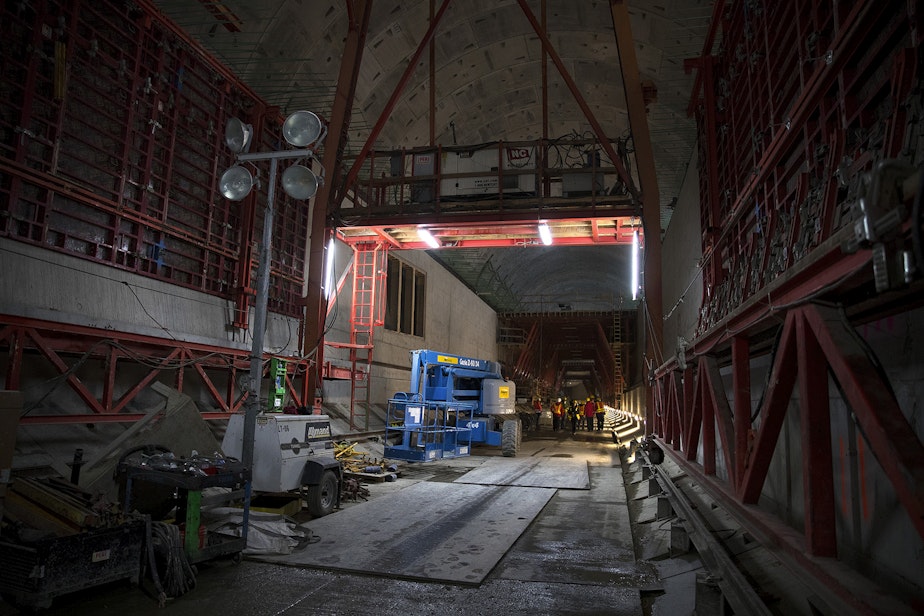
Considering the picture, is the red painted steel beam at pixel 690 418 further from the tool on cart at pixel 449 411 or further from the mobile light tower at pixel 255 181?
the tool on cart at pixel 449 411

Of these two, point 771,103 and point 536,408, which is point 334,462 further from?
point 536,408

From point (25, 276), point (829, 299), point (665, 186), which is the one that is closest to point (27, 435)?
point (25, 276)

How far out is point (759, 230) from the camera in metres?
6.45

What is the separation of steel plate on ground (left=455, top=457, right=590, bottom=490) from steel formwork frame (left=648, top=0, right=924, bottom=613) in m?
2.98

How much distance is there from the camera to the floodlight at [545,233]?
42.4 feet

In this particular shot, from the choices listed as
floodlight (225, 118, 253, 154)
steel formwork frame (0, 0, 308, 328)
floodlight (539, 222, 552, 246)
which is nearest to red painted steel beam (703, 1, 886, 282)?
floodlight (539, 222, 552, 246)

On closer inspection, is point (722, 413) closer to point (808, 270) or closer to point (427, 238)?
point (808, 270)

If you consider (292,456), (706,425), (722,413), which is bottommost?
(292,456)

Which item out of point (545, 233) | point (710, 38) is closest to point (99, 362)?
point (545, 233)

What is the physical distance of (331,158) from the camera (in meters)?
12.0

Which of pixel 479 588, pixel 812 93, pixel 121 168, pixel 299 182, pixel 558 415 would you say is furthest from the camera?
pixel 558 415

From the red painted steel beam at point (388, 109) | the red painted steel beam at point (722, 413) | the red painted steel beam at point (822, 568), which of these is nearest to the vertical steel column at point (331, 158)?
the red painted steel beam at point (388, 109)

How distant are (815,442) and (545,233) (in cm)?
1130

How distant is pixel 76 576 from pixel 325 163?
30.6 ft
